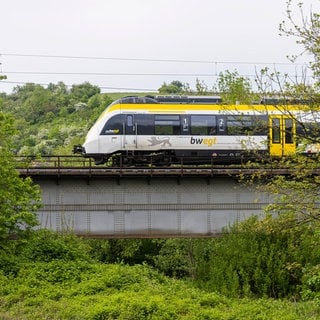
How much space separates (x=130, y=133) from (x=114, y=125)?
35.3 inches

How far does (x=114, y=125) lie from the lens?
27.7 meters

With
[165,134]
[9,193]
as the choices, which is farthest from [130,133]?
[9,193]

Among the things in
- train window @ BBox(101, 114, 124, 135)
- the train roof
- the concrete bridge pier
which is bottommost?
the concrete bridge pier

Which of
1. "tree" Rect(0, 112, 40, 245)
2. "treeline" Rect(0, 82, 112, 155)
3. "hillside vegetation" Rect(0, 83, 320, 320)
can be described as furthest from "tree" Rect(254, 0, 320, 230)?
"treeline" Rect(0, 82, 112, 155)

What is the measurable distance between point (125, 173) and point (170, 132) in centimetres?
384

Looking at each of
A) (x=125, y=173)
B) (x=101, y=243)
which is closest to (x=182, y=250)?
(x=101, y=243)

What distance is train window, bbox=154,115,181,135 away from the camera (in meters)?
28.0

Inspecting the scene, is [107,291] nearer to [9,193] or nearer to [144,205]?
[9,193]

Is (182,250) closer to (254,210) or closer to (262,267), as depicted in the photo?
(254,210)

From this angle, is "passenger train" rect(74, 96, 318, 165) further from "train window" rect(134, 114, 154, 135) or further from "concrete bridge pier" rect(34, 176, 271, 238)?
"concrete bridge pier" rect(34, 176, 271, 238)

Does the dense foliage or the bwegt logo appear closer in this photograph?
the dense foliage

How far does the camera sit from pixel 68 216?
25.6 m

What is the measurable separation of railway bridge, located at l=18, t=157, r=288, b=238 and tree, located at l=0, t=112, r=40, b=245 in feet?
21.3

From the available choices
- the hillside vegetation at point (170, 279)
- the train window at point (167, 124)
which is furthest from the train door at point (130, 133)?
the hillside vegetation at point (170, 279)
